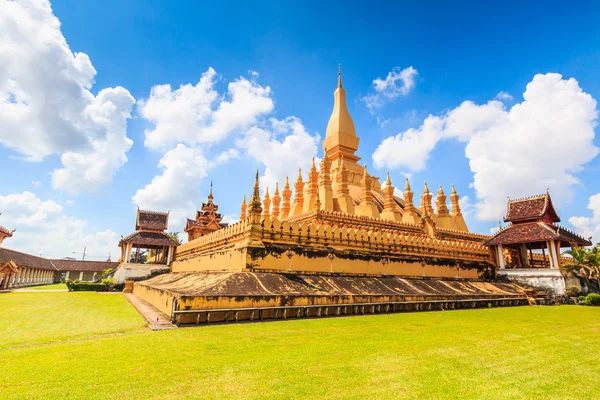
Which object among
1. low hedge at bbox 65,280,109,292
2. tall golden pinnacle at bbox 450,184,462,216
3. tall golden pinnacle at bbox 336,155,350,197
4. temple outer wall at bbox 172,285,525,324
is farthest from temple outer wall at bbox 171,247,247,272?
tall golden pinnacle at bbox 450,184,462,216

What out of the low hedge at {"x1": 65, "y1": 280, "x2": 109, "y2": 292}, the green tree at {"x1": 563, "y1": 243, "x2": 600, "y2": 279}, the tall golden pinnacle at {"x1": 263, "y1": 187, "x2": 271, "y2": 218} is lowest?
the low hedge at {"x1": 65, "y1": 280, "x2": 109, "y2": 292}

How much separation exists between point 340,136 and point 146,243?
20.8 metres

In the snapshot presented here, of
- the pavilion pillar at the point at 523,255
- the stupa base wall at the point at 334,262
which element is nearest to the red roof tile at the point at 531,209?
the pavilion pillar at the point at 523,255

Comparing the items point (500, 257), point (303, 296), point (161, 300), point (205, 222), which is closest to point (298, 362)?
point (303, 296)

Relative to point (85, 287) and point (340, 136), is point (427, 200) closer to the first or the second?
point (340, 136)

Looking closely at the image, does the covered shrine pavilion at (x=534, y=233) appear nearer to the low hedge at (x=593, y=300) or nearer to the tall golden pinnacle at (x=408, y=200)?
the low hedge at (x=593, y=300)

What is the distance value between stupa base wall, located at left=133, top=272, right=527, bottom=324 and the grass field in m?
0.85

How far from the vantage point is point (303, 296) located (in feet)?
36.3

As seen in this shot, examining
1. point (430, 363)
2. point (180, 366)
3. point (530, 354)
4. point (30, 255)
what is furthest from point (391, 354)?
point (30, 255)

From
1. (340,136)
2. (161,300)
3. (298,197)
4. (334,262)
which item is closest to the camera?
(161,300)

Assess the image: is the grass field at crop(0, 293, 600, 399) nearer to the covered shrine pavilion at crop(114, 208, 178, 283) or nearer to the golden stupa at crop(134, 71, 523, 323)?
the golden stupa at crop(134, 71, 523, 323)

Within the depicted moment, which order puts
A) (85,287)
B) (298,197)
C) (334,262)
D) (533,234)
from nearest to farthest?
(334,262), (533,234), (85,287), (298,197)

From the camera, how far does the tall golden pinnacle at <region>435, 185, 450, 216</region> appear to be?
30.9 m

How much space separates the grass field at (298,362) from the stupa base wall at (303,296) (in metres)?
0.85
